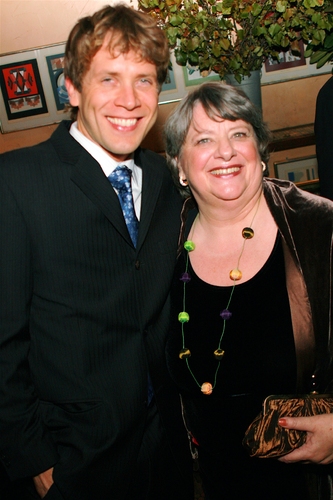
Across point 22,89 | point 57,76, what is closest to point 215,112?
point 57,76

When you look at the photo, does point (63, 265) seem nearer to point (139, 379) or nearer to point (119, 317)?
point (119, 317)

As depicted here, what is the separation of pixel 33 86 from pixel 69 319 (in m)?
1.87

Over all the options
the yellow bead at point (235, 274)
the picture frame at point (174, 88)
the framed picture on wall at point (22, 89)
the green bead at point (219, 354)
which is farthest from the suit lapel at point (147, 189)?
the framed picture on wall at point (22, 89)

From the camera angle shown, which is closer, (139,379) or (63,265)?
(63,265)

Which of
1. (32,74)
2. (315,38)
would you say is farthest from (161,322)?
(32,74)

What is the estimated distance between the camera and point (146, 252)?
158 centimetres

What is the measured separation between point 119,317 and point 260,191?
2.24ft

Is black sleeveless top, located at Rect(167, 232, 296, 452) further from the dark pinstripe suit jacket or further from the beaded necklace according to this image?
the dark pinstripe suit jacket

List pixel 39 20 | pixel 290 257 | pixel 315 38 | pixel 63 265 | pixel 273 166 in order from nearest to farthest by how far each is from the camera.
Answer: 1. pixel 63 265
2. pixel 290 257
3. pixel 315 38
4. pixel 39 20
5. pixel 273 166

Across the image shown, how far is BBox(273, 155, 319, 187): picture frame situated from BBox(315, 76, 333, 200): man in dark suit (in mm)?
1075

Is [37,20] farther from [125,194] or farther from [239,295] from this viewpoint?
[239,295]

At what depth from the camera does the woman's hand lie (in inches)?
56.9

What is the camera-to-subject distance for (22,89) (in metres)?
2.83

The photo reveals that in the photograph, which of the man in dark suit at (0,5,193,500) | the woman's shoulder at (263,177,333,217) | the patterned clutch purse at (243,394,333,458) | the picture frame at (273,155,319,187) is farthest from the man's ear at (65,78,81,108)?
the picture frame at (273,155,319,187)
